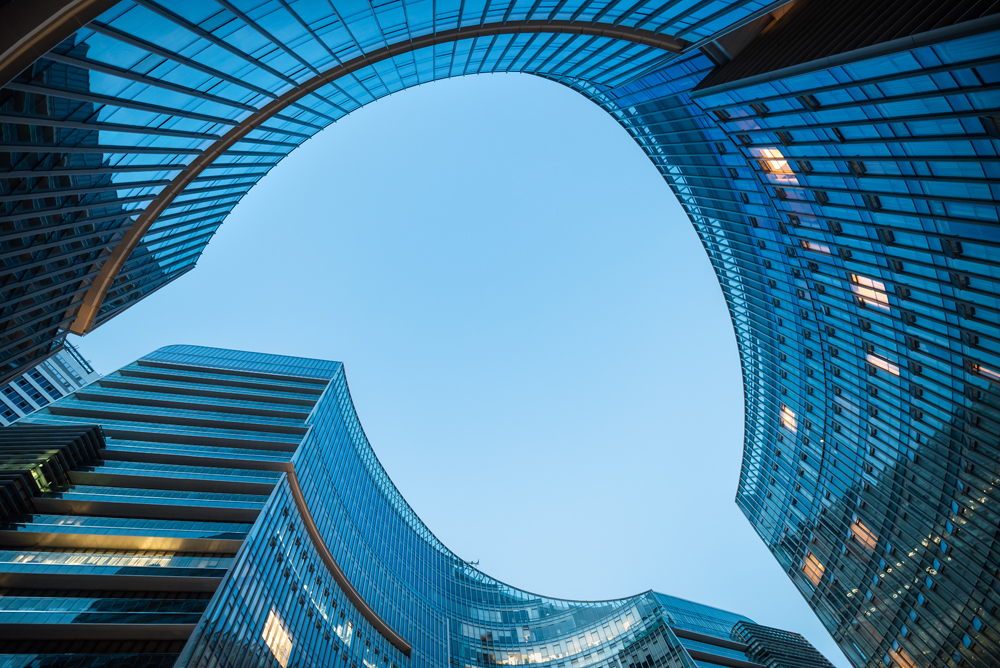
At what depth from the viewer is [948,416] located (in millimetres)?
38812

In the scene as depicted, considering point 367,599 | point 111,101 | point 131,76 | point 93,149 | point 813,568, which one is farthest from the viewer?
point 367,599

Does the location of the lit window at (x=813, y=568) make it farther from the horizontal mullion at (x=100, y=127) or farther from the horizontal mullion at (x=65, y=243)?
the horizontal mullion at (x=65, y=243)

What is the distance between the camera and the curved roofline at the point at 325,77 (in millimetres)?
29953

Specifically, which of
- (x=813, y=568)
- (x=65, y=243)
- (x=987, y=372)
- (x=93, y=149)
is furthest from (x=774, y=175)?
(x=65, y=243)

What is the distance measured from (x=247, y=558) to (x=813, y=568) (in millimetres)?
61182

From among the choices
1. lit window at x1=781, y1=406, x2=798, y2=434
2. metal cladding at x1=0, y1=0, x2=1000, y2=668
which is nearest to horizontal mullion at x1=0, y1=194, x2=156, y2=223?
metal cladding at x1=0, y1=0, x2=1000, y2=668

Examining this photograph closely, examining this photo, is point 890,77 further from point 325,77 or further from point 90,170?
point 90,170

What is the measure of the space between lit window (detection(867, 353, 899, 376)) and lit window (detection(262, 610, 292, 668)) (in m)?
58.0

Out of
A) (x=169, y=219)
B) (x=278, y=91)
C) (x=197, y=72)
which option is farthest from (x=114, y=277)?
(x=197, y=72)

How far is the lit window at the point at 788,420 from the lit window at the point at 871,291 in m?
19.9

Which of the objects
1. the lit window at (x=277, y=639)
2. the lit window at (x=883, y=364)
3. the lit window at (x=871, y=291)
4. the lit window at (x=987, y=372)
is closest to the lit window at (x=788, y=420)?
the lit window at (x=883, y=364)

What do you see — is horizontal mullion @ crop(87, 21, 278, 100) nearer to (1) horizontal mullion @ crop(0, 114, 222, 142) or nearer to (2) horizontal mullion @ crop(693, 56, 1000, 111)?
(1) horizontal mullion @ crop(0, 114, 222, 142)

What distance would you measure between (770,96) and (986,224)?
15.6m

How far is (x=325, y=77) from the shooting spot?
99.3ft
